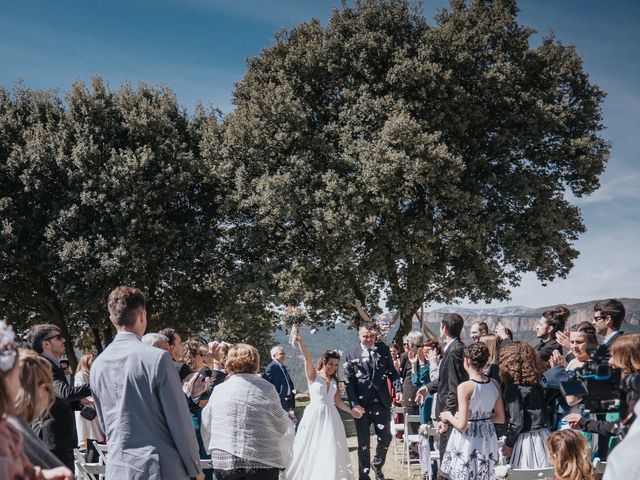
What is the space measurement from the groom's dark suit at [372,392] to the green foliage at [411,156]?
35.0 feet

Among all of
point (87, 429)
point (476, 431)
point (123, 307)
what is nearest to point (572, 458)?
point (476, 431)

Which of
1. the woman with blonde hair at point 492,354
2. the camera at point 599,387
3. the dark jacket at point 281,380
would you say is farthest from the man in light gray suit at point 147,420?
the dark jacket at point 281,380

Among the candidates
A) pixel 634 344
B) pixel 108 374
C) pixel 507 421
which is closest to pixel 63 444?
pixel 108 374

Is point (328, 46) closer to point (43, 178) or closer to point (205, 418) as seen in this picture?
point (43, 178)

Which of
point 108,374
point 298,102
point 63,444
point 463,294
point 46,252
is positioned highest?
point 298,102

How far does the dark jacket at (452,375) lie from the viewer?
6871 millimetres

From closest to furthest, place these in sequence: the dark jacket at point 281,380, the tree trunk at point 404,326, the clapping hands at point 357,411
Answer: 1. the clapping hands at point 357,411
2. the dark jacket at point 281,380
3. the tree trunk at point 404,326

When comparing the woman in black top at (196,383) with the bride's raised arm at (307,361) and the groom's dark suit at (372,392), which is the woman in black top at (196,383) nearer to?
the bride's raised arm at (307,361)

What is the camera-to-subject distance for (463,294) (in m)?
22.0

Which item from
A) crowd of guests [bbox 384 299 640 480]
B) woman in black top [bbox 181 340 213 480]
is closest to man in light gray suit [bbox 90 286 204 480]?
crowd of guests [bbox 384 299 640 480]

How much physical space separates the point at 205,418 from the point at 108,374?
4.75ft

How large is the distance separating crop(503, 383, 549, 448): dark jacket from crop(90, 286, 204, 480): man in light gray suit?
366 centimetres

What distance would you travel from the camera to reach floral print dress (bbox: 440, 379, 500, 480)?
19.4ft

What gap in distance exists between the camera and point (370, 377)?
362 inches
